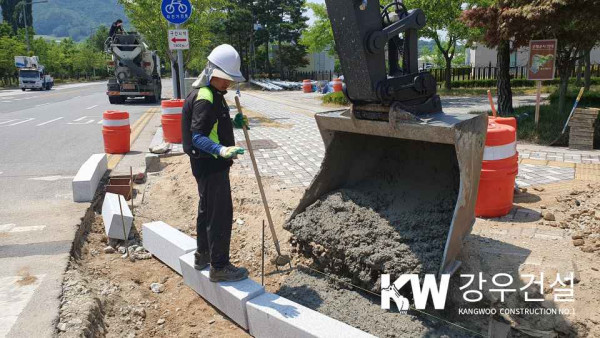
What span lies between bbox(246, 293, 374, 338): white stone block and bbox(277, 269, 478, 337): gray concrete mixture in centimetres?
36

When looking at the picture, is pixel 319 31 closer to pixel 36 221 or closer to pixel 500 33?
pixel 500 33

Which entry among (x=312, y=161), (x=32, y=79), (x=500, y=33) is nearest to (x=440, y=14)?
(x=500, y=33)

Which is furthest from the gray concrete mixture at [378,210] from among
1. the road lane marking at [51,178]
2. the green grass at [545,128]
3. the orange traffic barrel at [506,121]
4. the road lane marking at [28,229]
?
the green grass at [545,128]

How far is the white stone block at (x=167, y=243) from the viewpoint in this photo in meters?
4.68

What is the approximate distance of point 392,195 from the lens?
14.7 ft

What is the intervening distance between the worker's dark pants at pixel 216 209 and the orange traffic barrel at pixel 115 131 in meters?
6.68

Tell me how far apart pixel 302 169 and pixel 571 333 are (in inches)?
206

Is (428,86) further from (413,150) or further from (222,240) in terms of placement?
(222,240)

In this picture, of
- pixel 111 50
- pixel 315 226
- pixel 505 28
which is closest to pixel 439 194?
pixel 315 226

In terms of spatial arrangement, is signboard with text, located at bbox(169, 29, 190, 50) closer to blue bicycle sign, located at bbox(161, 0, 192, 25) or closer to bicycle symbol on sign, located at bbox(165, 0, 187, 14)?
blue bicycle sign, located at bbox(161, 0, 192, 25)

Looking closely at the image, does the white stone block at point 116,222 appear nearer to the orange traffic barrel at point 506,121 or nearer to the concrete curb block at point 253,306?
the concrete curb block at point 253,306

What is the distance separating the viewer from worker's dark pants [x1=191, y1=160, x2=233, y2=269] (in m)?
3.89

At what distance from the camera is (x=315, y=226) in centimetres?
434

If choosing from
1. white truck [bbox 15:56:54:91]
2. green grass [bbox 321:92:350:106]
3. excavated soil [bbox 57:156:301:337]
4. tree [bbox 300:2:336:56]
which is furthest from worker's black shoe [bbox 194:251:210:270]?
white truck [bbox 15:56:54:91]
